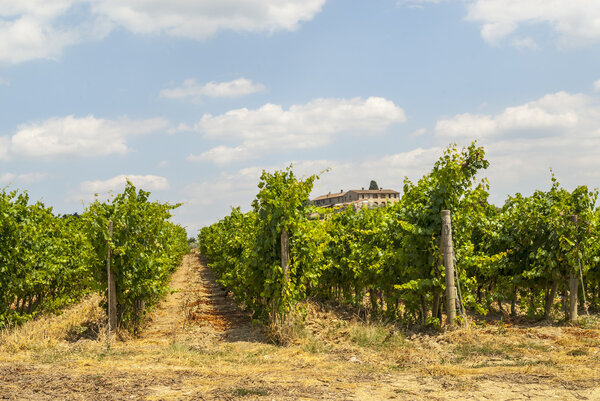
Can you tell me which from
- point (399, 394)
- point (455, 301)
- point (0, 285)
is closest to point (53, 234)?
point (0, 285)

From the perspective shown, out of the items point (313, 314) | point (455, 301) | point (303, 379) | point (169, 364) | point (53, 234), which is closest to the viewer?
A: point (303, 379)

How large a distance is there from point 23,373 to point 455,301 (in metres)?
7.77

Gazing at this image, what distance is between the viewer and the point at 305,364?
8.27 metres

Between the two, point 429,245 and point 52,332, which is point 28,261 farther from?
point 429,245

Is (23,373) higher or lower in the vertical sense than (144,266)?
lower

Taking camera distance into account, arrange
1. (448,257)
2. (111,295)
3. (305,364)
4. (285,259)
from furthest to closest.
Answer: (111,295) → (285,259) → (448,257) → (305,364)

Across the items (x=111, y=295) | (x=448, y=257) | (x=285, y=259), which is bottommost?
(x=111, y=295)

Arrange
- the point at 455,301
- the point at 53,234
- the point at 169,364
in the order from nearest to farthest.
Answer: the point at 169,364
the point at 455,301
the point at 53,234

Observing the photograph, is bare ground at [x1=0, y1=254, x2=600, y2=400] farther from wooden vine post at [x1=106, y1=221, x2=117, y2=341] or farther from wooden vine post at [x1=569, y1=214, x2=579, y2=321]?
wooden vine post at [x1=569, y1=214, x2=579, y2=321]

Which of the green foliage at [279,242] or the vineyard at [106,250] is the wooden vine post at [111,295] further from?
the green foliage at [279,242]

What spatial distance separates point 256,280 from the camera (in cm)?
1145

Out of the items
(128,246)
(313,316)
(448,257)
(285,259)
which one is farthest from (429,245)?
(128,246)

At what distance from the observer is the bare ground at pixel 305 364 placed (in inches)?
256

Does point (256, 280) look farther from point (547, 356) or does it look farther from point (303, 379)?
point (547, 356)
